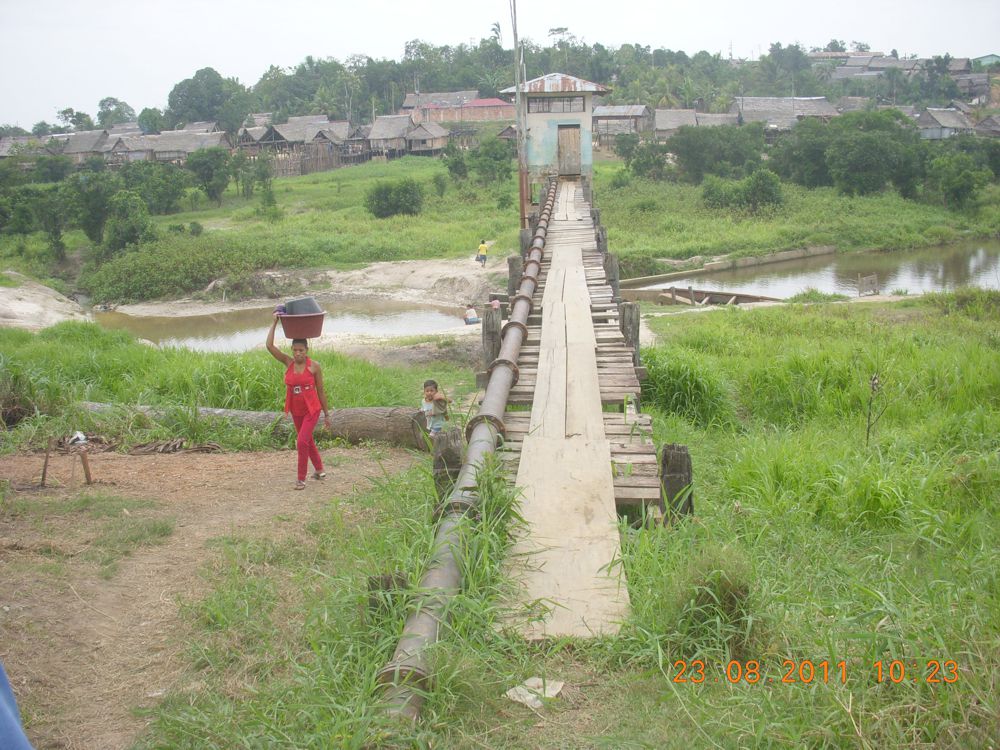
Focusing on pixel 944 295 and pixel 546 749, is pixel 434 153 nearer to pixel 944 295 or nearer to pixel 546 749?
pixel 944 295

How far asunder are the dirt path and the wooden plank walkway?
39.3 inches

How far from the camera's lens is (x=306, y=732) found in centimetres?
255

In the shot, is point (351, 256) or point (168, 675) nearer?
point (168, 675)

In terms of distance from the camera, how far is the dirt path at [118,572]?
3.35 meters

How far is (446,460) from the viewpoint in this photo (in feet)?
12.9

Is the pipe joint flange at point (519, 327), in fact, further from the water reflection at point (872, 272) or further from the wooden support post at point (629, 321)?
the water reflection at point (872, 272)

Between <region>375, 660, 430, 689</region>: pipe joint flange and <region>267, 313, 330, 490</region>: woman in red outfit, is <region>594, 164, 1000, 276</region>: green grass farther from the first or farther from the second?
<region>375, 660, 430, 689</region>: pipe joint flange

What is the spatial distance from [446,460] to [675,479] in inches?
42.7

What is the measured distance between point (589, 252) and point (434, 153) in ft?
135

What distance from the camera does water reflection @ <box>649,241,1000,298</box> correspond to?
25359 mm

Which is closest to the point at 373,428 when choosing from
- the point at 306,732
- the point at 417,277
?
the point at 306,732

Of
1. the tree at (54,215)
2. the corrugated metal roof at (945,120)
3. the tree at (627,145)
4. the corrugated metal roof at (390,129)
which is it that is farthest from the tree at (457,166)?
the corrugated metal roof at (945,120)

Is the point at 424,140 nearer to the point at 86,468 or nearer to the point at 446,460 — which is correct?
the point at 86,468
